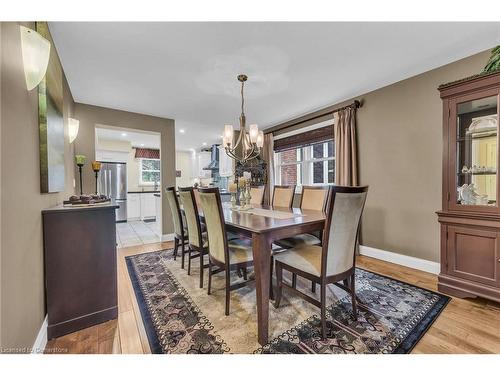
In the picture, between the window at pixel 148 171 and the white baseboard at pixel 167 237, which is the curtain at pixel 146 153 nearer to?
the window at pixel 148 171

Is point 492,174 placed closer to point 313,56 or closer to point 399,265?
point 399,265

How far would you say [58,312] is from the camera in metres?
1.53

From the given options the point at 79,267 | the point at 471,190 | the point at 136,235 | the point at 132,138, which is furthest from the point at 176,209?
the point at 132,138

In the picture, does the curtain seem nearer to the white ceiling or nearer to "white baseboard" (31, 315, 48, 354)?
the white ceiling

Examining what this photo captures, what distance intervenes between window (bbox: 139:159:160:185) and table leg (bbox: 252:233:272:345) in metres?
6.70

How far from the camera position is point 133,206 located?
259 inches

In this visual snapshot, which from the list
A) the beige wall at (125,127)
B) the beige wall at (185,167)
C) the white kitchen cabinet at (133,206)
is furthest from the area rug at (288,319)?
the beige wall at (185,167)

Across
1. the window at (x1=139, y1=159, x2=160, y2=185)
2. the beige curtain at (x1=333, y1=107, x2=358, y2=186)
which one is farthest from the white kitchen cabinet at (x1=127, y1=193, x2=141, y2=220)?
the beige curtain at (x1=333, y1=107, x2=358, y2=186)

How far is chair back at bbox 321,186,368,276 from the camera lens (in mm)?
1434

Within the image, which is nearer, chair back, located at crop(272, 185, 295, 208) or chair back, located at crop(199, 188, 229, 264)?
chair back, located at crop(199, 188, 229, 264)

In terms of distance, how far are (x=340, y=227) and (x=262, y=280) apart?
654 millimetres

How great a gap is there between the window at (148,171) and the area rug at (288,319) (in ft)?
18.0

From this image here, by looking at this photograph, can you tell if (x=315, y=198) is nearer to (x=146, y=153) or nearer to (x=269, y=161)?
(x=269, y=161)
